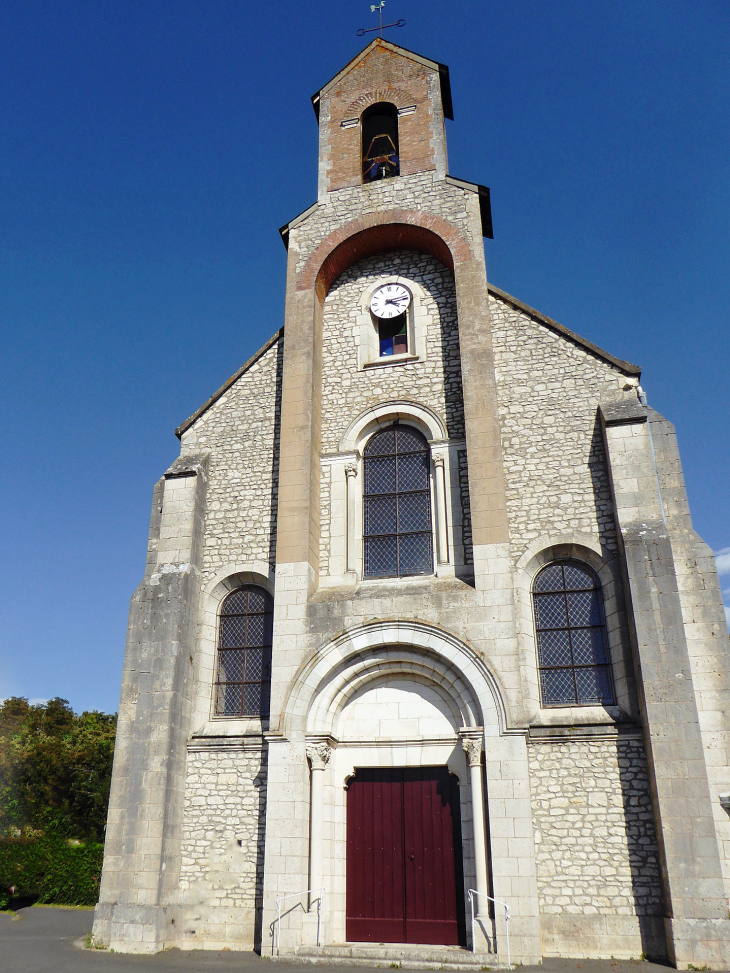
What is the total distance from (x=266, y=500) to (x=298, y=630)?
8.87ft

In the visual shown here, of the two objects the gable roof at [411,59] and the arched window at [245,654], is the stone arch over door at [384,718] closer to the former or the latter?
the arched window at [245,654]

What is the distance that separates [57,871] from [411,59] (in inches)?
830

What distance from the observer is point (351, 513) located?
13.0 m

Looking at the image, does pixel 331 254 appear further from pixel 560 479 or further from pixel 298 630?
pixel 298 630

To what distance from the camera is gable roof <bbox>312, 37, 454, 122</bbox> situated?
15875mm

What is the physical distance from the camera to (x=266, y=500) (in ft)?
44.0

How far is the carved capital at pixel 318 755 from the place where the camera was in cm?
1101

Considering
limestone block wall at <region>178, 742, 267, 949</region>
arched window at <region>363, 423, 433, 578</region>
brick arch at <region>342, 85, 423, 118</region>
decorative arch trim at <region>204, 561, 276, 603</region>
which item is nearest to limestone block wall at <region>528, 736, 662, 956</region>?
arched window at <region>363, 423, 433, 578</region>

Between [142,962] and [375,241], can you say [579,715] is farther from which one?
[375,241]

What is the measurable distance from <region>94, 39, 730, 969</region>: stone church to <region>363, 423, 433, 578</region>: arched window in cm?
4

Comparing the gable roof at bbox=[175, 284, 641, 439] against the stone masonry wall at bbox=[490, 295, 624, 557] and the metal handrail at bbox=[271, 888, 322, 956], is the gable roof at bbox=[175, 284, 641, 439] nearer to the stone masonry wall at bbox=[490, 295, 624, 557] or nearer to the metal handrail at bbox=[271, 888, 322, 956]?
the stone masonry wall at bbox=[490, 295, 624, 557]

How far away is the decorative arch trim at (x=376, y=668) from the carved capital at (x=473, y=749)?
0.27 m

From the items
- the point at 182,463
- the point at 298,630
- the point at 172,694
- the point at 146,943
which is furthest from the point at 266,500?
the point at 146,943

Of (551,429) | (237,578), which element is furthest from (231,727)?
(551,429)
